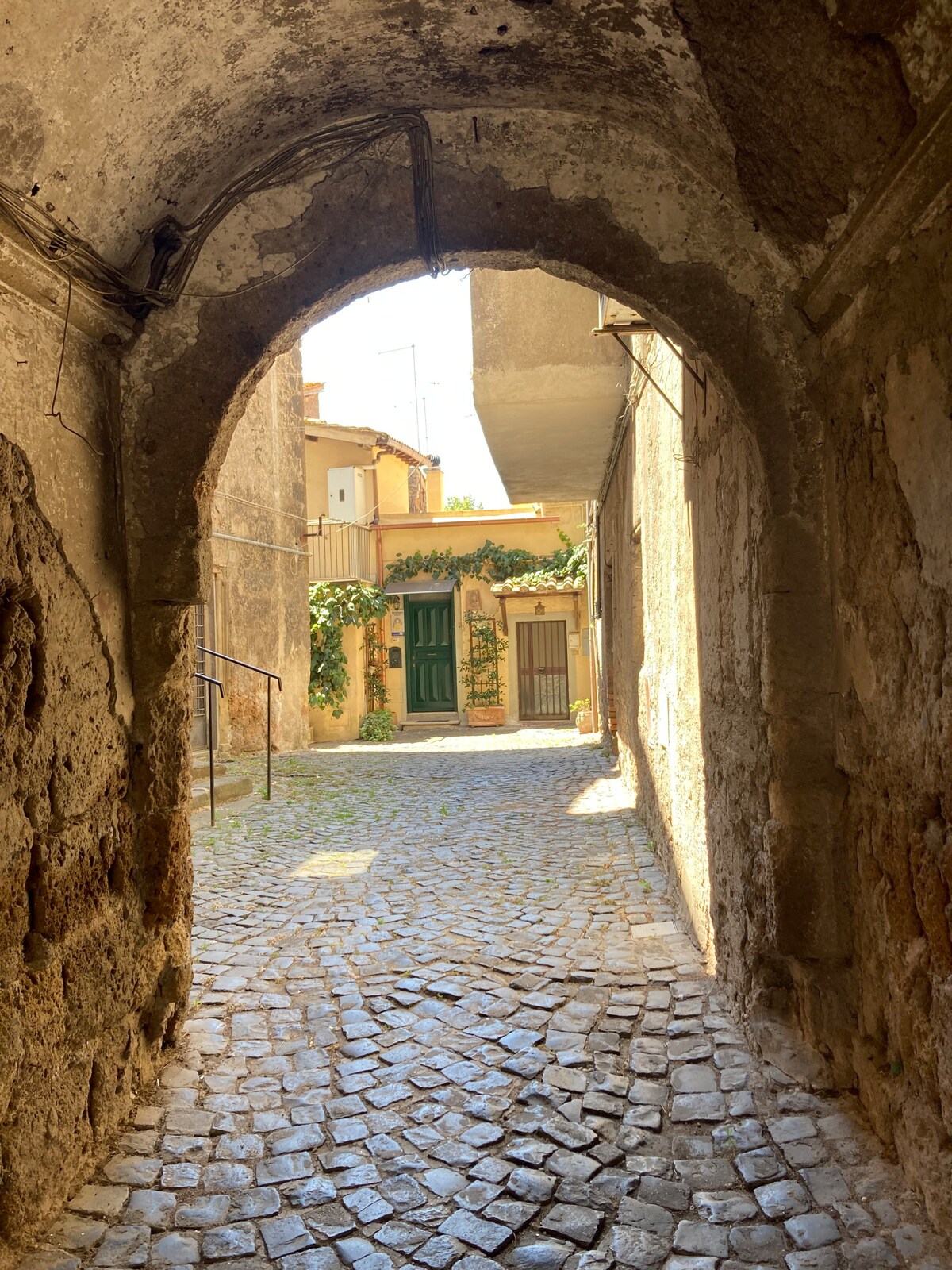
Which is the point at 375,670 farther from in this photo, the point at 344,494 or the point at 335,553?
the point at 344,494

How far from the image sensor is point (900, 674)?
2209 mm

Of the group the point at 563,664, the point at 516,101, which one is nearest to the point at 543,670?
the point at 563,664

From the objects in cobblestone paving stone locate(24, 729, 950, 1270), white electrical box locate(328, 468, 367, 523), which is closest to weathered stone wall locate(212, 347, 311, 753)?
white electrical box locate(328, 468, 367, 523)

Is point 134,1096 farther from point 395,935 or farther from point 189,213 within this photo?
point 189,213

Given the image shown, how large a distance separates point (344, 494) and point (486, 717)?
5784 mm

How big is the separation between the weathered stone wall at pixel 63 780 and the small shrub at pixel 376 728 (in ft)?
45.7

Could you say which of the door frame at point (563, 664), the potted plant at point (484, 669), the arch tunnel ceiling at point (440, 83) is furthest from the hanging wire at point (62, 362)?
the potted plant at point (484, 669)

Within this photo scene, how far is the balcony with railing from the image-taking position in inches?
749

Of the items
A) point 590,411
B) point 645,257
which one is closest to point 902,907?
point 645,257

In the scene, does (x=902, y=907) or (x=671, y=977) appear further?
(x=671, y=977)

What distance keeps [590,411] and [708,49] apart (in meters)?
4.78

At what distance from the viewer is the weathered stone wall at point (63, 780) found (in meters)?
2.28

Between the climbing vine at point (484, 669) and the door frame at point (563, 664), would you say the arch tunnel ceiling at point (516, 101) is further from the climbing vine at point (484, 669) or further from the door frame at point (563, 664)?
the climbing vine at point (484, 669)

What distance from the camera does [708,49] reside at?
2.27m
